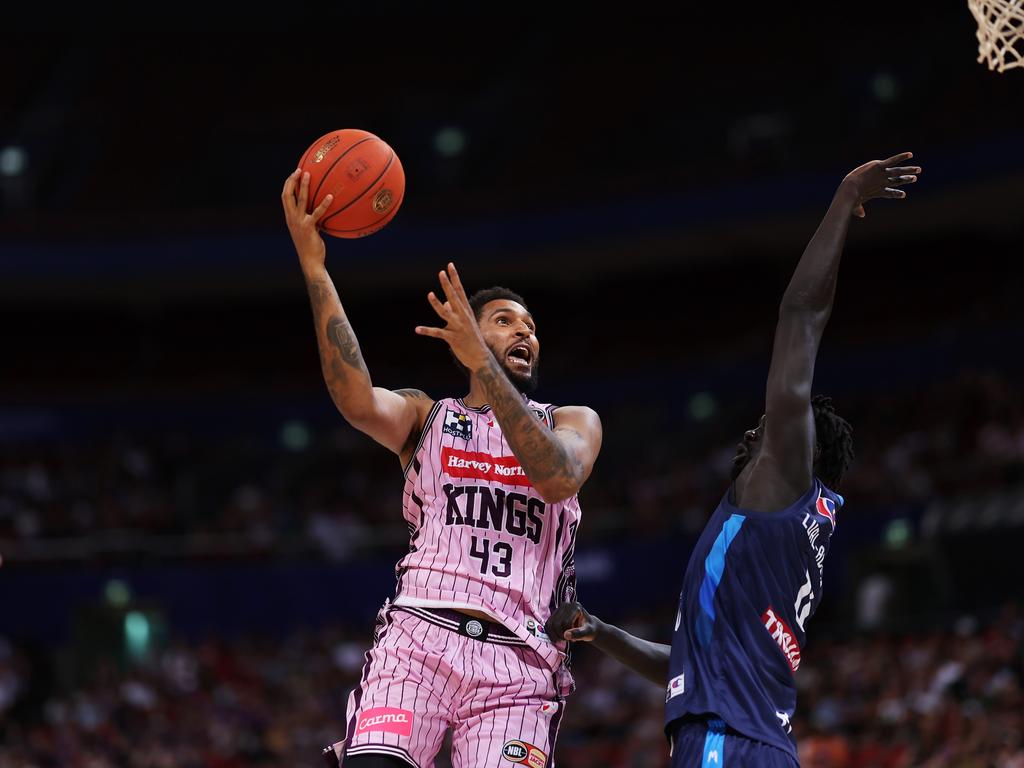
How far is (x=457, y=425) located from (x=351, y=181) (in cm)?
106

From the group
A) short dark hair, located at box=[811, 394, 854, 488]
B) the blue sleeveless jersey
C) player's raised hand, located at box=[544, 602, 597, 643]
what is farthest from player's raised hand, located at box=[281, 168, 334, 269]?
short dark hair, located at box=[811, 394, 854, 488]

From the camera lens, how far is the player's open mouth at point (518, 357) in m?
5.80

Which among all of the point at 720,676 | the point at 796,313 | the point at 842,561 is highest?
the point at 842,561

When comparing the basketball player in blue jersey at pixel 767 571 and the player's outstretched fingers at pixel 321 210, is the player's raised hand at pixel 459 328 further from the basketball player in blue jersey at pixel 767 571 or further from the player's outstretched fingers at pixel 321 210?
the basketball player in blue jersey at pixel 767 571

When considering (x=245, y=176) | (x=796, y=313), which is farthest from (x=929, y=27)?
(x=796, y=313)

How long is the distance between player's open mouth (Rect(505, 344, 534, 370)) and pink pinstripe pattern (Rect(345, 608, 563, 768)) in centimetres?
109

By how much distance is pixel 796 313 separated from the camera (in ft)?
16.3

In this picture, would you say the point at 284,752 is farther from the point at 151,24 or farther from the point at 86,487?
the point at 151,24

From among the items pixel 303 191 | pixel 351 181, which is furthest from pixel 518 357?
pixel 303 191

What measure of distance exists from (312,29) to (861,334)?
14001 millimetres

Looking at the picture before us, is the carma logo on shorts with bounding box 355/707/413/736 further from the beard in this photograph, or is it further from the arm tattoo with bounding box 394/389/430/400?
the beard

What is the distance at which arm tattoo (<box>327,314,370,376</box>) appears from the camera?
5.45 m

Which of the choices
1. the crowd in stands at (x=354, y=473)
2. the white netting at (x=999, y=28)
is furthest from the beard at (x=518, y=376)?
the crowd in stands at (x=354, y=473)

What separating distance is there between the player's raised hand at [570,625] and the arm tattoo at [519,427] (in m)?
0.55
